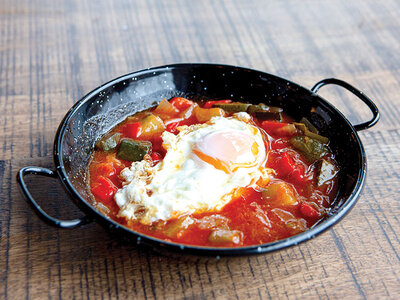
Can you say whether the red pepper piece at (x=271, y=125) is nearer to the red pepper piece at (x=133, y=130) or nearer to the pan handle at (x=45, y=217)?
the red pepper piece at (x=133, y=130)

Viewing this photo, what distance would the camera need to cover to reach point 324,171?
280cm

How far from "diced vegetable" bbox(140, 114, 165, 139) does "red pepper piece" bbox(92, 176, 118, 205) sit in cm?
49

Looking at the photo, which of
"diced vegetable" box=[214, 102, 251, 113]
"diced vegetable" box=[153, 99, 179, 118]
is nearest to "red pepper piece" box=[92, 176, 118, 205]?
"diced vegetable" box=[153, 99, 179, 118]

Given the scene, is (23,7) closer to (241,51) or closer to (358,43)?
(241,51)

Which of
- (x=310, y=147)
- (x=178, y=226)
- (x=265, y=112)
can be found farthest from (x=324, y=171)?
(x=178, y=226)

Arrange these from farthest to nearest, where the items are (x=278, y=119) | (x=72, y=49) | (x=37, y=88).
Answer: (x=72, y=49), (x=37, y=88), (x=278, y=119)

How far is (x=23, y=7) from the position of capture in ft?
14.8

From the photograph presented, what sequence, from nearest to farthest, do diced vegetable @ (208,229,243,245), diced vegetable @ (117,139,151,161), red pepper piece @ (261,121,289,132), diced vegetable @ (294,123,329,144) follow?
diced vegetable @ (208,229,243,245) < diced vegetable @ (117,139,151,161) < diced vegetable @ (294,123,329,144) < red pepper piece @ (261,121,289,132)

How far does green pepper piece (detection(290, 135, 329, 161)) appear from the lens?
2920mm

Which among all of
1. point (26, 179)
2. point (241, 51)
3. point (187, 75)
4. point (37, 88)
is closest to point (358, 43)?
point (241, 51)

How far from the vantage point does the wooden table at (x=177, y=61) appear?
92.6 inches

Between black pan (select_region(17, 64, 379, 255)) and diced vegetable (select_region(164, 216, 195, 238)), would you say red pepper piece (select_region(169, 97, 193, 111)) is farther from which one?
diced vegetable (select_region(164, 216, 195, 238))

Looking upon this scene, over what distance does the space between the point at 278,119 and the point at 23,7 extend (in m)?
3.00

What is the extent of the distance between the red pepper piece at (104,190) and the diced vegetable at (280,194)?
910 mm
